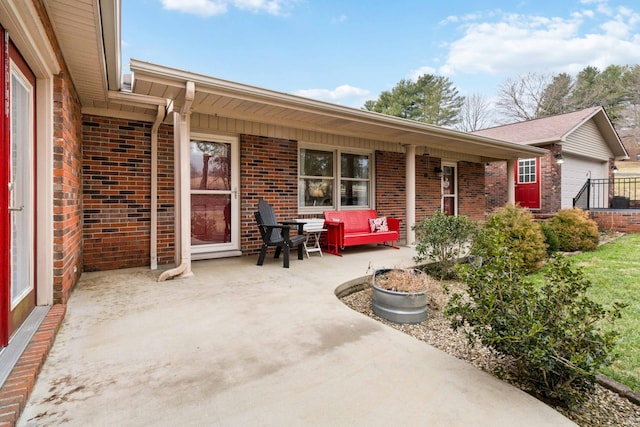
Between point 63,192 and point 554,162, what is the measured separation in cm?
A: 1288

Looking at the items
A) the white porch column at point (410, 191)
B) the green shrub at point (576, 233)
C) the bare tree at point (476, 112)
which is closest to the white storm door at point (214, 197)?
the white porch column at point (410, 191)

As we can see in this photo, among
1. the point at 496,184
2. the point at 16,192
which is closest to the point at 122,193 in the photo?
the point at 16,192

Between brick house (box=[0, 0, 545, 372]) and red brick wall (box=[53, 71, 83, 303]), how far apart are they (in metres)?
0.01

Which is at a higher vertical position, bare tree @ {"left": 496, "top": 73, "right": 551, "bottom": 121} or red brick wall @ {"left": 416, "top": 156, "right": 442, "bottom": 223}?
bare tree @ {"left": 496, "top": 73, "right": 551, "bottom": 121}

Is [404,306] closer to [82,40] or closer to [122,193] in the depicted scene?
[82,40]

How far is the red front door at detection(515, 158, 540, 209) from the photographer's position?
11320mm

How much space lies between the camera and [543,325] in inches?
65.9

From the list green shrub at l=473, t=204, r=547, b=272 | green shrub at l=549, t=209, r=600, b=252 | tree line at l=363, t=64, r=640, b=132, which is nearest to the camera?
green shrub at l=473, t=204, r=547, b=272

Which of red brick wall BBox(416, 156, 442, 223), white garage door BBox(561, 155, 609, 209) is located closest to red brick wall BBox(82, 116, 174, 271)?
red brick wall BBox(416, 156, 442, 223)

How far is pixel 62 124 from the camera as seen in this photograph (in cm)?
281

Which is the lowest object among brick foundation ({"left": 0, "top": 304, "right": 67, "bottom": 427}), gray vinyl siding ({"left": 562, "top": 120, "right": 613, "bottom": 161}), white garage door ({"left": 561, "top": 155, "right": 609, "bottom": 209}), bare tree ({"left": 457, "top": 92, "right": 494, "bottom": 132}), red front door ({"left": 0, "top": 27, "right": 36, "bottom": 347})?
brick foundation ({"left": 0, "top": 304, "right": 67, "bottom": 427})

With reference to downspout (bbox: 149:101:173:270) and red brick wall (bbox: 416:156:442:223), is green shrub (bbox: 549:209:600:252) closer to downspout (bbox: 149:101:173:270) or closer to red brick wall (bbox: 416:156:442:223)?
red brick wall (bbox: 416:156:442:223)

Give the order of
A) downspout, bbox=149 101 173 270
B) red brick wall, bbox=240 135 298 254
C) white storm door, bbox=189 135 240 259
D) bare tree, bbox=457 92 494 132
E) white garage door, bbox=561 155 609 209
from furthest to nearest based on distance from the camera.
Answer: bare tree, bbox=457 92 494 132 → white garage door, bbox=561 155 609 209 → red brick wall, bbox=240 135 298 254 → white storm door, bbox=189 135 240 259 → downspout, bbox=149 101 173 270

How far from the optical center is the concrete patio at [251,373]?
56.9 inches
